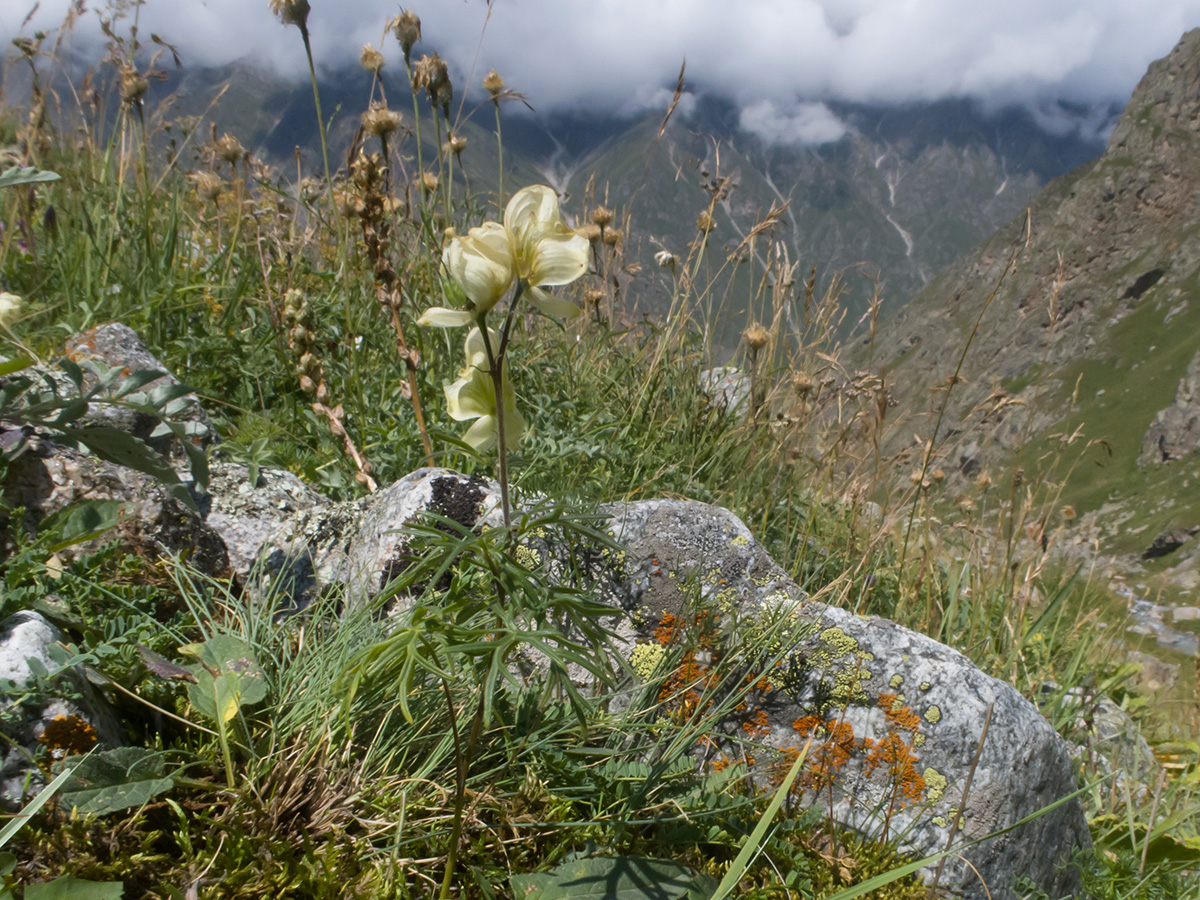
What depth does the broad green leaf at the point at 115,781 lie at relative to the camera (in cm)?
116

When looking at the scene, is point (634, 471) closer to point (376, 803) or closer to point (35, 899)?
point (376, 803)

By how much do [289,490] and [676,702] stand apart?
149 centimetres

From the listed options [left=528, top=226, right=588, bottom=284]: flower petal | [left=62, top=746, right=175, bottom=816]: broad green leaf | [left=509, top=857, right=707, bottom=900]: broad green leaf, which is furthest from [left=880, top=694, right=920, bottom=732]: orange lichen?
[left=62, top=746, right=175, bottom=816]: broad green leaf

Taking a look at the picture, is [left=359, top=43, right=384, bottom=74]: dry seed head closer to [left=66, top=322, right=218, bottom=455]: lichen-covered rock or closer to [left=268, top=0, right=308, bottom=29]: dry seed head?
[left=268, top=0, right=308, bottom=29]: dry seed head

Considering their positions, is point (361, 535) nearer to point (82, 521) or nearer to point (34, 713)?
point (82, 521)

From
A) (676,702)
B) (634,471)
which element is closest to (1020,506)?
(634,471)

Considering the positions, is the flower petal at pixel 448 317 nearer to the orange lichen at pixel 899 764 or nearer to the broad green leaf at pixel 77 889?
the broad green leaf at pixel 77 889

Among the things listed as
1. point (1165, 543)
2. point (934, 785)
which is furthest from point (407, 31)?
point (1165, 543)

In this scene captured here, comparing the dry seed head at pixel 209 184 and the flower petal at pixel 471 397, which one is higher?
the dry seed head at pixel 209 184

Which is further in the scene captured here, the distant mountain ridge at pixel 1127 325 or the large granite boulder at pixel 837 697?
the distant mountain ridge at pixel 1127 325

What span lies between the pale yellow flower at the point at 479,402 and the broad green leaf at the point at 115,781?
2.72 feet

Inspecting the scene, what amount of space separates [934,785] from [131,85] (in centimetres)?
444

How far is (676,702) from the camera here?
181 centimetres

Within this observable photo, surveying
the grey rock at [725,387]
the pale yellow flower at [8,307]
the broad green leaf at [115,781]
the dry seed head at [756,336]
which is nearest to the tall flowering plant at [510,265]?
the broad green leaf at [115,781]
